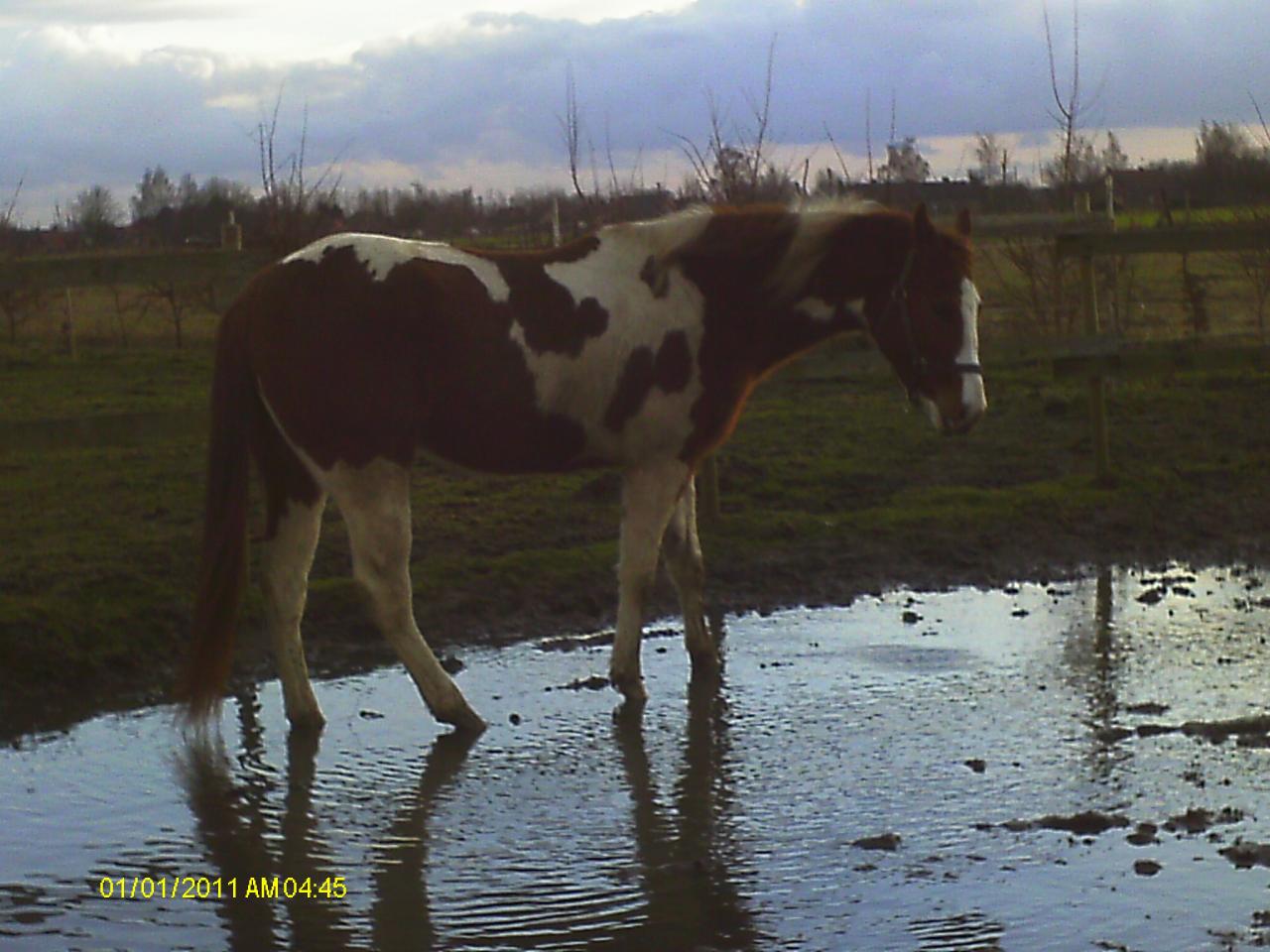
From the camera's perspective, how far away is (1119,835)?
413 centimetres

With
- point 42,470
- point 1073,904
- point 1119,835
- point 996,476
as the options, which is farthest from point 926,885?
point 42,470

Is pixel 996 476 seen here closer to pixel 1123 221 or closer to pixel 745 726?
pixel 745 726

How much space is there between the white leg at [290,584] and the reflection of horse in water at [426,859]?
241 millimetres

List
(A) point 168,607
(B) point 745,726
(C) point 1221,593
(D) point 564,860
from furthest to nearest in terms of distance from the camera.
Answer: (C) point 1221,593
(A) point 168,607
(B) point 745,726
(D) point 564,860

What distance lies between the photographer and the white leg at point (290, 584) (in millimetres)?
5473

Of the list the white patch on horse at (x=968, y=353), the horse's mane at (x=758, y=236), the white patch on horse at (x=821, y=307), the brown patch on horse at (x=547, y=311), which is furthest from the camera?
the white patch on horse at (x=821, y=307)

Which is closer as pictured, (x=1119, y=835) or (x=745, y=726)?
(x=1119, y=835)

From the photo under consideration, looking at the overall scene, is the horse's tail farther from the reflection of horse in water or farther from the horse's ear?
the horse's ear

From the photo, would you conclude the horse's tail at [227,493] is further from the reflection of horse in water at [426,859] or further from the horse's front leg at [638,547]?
the horse's front leg at [638,547]

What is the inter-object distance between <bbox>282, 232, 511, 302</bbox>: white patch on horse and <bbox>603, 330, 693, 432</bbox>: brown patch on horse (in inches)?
21.3

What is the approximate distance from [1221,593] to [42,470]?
741 centimetres

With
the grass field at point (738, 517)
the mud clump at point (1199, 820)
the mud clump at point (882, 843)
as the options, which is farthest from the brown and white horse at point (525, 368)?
the mud clump at point (1199, 820)

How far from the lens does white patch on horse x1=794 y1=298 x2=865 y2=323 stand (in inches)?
238
